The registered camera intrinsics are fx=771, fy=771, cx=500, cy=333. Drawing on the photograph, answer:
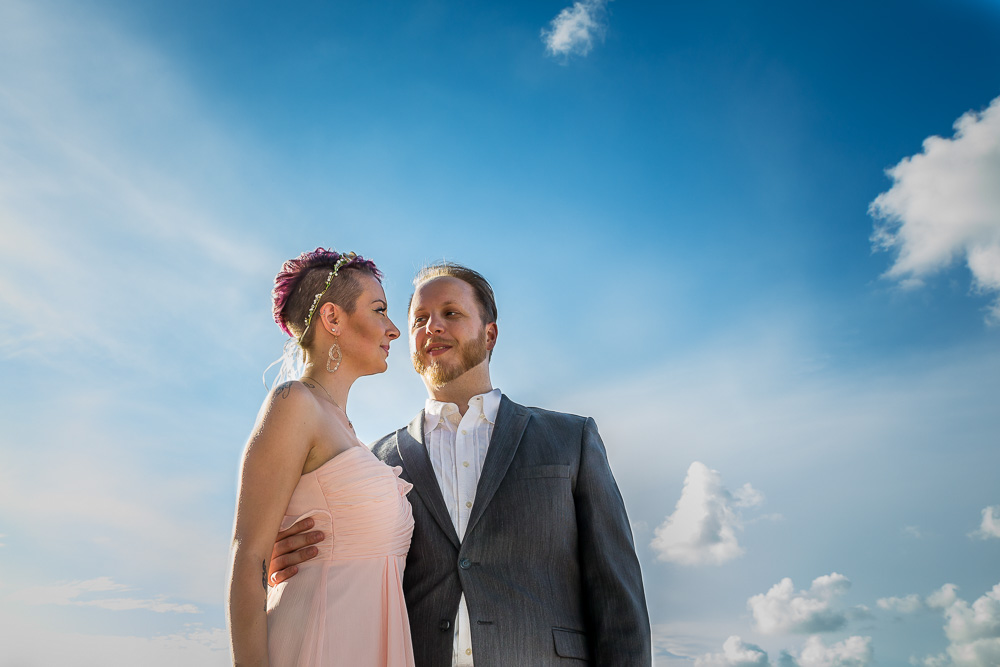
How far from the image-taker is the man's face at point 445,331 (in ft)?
16.7

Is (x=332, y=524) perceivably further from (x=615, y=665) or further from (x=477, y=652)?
(x=615, y=665)

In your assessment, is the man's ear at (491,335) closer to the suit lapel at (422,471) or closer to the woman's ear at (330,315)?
the suit lapel at (422,471)

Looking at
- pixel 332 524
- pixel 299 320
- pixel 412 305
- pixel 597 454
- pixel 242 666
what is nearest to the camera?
pixel 242 666

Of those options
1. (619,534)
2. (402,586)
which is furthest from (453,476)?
(619,534)

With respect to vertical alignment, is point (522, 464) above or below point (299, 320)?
below

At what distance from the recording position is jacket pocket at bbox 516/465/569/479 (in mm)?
4383

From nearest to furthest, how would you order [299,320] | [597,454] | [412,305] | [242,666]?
[242,666], [299,320], [597,454], [412,305]

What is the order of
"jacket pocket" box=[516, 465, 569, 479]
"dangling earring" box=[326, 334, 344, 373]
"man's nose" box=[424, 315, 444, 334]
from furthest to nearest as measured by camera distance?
"man's nose" box=[424, 315, 444, 334] → "jacket pocket" box=[516, 465, 569, 479] → "dangling earring" box=[326, 334, 344, 373]

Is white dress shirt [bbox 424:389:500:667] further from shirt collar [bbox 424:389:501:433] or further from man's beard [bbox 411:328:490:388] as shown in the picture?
man's beard [bbox 411:328:490:388]

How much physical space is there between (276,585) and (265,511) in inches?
22.5

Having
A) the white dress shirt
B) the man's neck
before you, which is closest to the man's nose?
the man's neck

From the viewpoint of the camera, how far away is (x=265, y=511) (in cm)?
343

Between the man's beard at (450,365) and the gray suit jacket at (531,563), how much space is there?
57cm

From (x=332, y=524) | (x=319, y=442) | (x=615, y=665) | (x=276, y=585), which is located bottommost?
(x=615, y=665)
